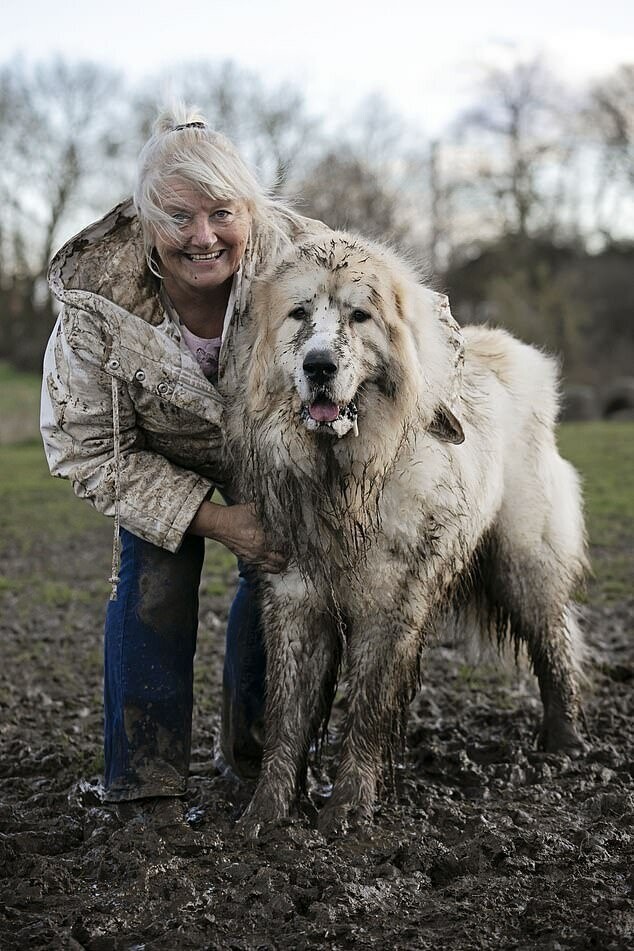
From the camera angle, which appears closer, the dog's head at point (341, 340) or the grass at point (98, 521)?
the dog's head at point (341, 340)

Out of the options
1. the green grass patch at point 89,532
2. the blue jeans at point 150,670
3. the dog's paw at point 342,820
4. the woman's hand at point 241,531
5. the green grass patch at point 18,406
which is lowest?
the green grass patch at point 18,406

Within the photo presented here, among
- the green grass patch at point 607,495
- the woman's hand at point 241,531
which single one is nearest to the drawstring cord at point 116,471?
the woman's hand at point 241,531

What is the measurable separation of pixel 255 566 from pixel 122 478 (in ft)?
1.74

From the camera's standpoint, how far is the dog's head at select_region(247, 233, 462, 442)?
3094 mm

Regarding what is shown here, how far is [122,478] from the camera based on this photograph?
11.5ft

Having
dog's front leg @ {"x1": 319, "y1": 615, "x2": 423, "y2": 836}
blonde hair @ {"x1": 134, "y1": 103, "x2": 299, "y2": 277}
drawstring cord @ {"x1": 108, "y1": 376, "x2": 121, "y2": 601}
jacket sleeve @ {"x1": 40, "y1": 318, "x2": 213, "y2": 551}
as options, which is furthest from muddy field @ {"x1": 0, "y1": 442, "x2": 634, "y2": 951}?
blonde hair @ {"x1": 134, "y1": 103, "x2": 299, "y2": 277}

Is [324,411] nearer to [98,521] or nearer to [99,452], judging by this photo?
[99,452]

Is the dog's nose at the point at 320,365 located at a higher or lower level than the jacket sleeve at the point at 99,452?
higher

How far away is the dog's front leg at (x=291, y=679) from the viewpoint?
356cm

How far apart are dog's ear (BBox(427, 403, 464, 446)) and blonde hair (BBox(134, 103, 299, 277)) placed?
2.52 feet

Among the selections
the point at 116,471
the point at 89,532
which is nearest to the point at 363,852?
the point at 116,471

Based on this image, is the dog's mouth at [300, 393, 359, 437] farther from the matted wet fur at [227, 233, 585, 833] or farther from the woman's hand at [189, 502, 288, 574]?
the woman's hand at [189, 502, 288, 574]

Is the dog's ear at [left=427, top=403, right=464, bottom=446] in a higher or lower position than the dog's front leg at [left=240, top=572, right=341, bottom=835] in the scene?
higher

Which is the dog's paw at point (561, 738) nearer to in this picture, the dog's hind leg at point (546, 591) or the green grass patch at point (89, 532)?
the dog's hind leg at point (546, 591)
